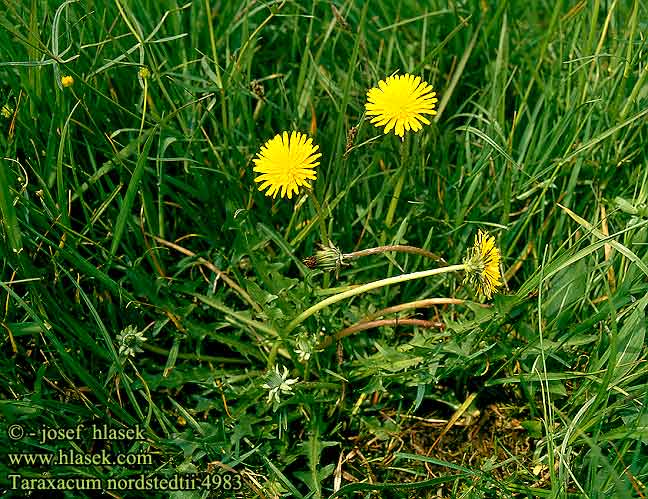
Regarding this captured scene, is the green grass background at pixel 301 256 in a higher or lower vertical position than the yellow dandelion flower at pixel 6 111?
lower

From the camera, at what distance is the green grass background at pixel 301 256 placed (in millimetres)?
1292

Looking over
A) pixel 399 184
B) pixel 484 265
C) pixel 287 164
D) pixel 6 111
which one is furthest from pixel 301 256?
pixel 6 111

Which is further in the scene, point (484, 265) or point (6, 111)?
point (6, 111)

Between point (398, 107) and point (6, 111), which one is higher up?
point (6, 111)

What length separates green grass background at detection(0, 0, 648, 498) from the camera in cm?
129

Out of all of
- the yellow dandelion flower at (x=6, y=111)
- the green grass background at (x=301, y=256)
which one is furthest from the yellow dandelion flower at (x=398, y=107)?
the yellow dandelion flower at (x=6, y=111)

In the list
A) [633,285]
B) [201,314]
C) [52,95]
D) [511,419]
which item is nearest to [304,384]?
[201,314]

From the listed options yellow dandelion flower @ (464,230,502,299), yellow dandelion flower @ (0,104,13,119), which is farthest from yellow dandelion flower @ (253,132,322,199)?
yellow dandelion flower @ (0,104,13,119)

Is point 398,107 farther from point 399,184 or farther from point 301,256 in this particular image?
point 301,256

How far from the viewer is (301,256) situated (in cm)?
161

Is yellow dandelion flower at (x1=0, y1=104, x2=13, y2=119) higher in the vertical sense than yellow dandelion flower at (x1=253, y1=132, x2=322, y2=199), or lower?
higher

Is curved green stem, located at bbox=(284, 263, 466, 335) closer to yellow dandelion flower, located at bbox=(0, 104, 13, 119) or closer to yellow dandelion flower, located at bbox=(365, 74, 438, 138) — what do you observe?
yellow dandelion flower, located at bbox=(365, 74, 438, 138)

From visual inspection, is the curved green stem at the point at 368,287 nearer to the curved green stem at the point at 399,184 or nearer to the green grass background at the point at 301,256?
the green grass background at the point at 301,256

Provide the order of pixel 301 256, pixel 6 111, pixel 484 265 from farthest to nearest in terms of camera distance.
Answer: pixel 301 256 → pixel 6 111 → pixel 484 265
